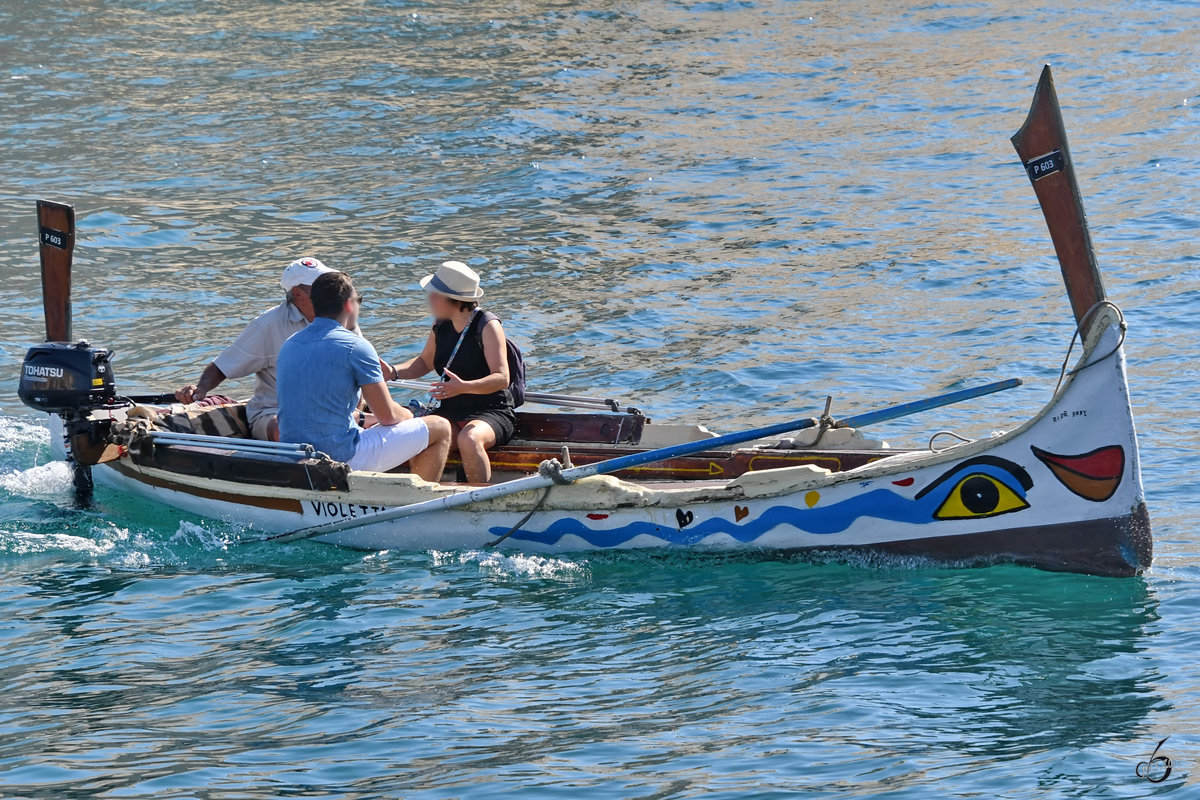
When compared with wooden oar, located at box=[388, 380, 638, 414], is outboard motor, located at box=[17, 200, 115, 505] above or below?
above

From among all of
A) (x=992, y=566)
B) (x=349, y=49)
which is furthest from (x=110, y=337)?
(x=349, y=49)

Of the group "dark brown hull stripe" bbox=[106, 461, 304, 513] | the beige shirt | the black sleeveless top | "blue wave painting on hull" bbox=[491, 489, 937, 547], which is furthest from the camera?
the beige shirt

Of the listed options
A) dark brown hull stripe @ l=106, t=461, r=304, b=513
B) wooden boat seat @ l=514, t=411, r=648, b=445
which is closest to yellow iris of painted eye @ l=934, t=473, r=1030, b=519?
wooden boat seat @ l=514, t=411, r=648, b=445

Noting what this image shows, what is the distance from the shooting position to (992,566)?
830 centimetres

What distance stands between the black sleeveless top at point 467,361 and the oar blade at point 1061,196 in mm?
3694

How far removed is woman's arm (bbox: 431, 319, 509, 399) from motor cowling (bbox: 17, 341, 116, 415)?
2396 mm

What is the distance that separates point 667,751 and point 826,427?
354 centimetres

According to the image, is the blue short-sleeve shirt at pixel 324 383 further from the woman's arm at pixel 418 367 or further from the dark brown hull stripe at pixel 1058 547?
the dark brown hull stripe at pixel 1058 547

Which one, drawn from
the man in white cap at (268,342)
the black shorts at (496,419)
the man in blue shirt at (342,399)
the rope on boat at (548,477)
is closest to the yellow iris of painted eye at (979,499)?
the rope on boat at (548,477)

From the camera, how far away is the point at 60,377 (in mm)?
9727

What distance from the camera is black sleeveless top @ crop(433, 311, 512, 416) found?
31.7 feet

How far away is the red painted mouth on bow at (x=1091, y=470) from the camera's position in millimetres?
7875

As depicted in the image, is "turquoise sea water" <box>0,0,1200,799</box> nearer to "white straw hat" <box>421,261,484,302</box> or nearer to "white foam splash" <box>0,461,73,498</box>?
"white foam splash" <box>0,461,73,498</box>

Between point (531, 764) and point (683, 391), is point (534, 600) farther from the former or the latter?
point (683, 391)
